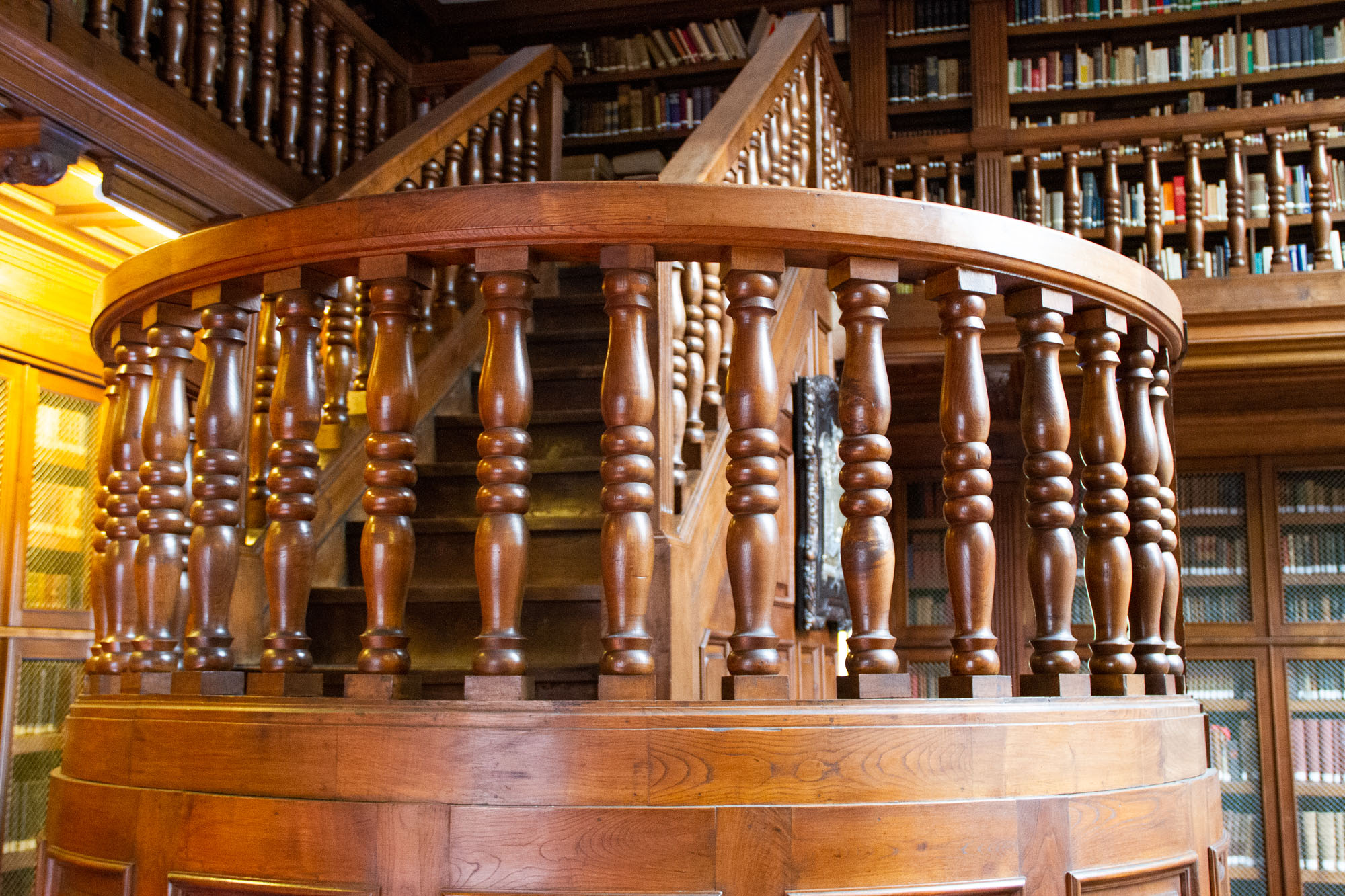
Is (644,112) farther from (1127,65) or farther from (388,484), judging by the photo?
(388,484)

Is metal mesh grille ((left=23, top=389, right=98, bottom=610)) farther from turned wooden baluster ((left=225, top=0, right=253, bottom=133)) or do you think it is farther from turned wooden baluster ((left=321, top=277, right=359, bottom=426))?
turned wooden baluster ((left=321, top=277, right=359, bottom=426))

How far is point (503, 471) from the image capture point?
1.41 meters

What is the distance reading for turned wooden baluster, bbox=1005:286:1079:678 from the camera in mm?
1616

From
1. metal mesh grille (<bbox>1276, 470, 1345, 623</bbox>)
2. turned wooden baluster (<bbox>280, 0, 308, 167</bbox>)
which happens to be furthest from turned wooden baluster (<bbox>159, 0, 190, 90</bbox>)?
metal mesh grille (<bbox>1276, 470, 1345, 623</bbox>)

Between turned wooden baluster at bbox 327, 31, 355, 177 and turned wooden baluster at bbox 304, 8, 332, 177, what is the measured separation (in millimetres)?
52

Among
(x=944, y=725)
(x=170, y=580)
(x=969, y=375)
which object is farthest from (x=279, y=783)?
(x=969, y=375)

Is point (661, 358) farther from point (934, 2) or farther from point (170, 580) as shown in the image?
point (934, 2)

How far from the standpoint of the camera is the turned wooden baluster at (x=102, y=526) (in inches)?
70.5

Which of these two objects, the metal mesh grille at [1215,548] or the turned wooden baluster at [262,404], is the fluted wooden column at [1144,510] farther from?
the metal mesh grille at [1215,548]

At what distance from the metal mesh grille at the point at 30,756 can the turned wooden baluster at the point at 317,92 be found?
1.89 m

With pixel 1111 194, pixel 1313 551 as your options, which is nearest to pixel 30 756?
pixel 1111 194

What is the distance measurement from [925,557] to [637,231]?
5.27m

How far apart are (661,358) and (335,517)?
41.9 inches

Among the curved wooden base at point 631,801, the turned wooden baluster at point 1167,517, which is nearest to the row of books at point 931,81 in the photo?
the turned wooden baluster at point 1167,517
